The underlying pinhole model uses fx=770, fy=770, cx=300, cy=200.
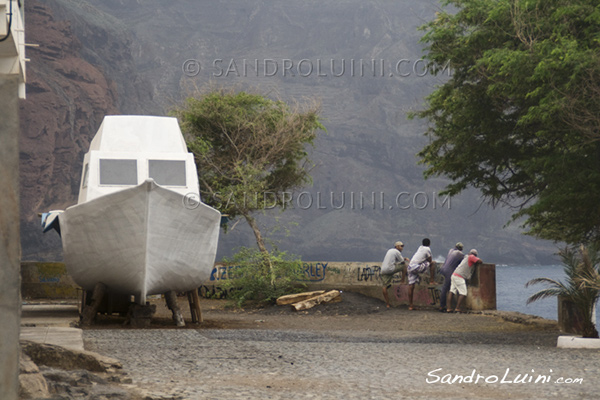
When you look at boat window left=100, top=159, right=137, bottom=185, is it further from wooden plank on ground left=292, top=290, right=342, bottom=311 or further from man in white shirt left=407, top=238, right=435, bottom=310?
man in white shirt left=407, top=238, right=435, bottom=310

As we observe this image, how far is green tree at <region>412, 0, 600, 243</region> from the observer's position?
1472 cm

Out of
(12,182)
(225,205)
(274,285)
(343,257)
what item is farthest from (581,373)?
(343,257)

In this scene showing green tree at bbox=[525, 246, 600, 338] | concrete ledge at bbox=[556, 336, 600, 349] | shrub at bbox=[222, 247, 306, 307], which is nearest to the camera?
concrete ledge at bbox=[556, 336, 600, 349]

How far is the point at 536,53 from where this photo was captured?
15.1 m

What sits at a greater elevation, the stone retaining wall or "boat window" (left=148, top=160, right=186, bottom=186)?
"boat window" (left=148, top=160, right=186, bottom=186)

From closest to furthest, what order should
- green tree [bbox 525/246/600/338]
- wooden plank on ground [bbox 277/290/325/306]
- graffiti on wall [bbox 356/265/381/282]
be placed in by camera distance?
green tree [bbox 525/246/600/338] → wooden plank on ground [bbox 277/290/325/306] → graffiti on wall [bbox 356/265/381/282]

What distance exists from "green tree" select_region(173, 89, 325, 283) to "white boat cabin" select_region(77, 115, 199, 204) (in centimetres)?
1009

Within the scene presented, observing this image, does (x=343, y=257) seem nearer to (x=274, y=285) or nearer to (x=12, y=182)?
(x=274, y=285)

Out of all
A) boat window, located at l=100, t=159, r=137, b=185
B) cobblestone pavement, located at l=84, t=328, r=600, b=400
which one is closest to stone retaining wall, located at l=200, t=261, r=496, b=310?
cobblestone pavement, located at l=84, t=328, r=600, b=400

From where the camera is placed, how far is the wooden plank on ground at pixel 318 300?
22383mm

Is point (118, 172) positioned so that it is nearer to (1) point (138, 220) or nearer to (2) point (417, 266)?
(1) point (138, 220)

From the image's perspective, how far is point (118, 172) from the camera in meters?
15.9

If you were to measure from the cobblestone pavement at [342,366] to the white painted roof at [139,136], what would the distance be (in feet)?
14.7

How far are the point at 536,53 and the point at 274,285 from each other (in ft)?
40.3
